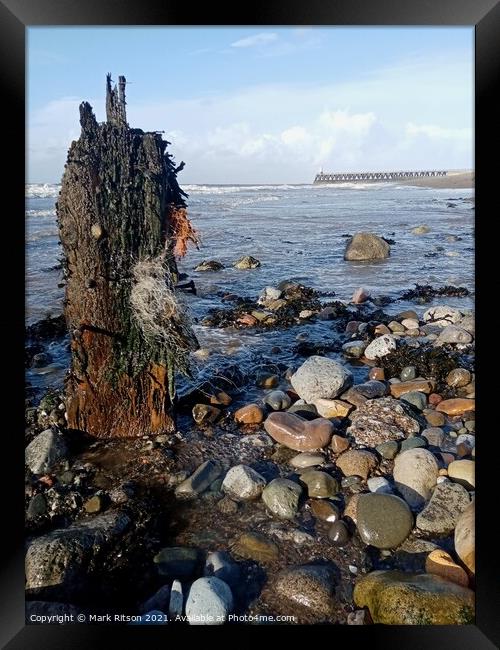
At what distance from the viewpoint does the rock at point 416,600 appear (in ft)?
9.57

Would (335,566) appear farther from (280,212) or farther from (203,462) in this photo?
(280,212)

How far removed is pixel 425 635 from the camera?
2.93m

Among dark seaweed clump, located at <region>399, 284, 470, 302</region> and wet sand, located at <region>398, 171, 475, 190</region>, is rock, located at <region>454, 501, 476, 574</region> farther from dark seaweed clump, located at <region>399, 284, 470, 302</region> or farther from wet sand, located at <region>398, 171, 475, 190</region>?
wet sand, located at <region>398, 171, 475, 190</region>

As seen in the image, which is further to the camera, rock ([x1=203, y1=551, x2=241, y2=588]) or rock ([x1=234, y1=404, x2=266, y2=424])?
rock ([x1=234, y1=404, x2=266, y2=424])

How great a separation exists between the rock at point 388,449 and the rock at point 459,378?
1.19 meters

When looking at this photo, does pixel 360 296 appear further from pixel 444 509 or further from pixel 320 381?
pixel 444 509

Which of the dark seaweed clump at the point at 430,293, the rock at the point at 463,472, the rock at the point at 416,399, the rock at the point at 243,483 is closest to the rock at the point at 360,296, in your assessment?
the dark seaweed clump at the point at 430,293

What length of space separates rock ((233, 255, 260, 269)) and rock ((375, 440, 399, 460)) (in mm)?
4405

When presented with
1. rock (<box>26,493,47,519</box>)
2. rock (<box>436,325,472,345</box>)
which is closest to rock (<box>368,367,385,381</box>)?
rock (<box>436,325,472,345</box>)

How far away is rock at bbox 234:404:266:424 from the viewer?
455 centimetres

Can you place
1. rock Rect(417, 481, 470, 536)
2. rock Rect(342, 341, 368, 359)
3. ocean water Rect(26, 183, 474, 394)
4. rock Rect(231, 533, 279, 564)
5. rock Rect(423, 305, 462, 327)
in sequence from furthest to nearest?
rock Rect(423, 305, 462, 327)
ocean water Rect(26, 183, 474, 394)
rock Rect(342, 341, 368, 359)
rock Rect(417, 481, 470, 536)
rock Rect(231, 533, 279, 564)

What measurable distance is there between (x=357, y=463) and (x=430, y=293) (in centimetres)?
365

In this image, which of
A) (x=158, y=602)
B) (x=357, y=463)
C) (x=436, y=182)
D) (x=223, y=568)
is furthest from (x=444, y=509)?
(x=436, y=182)
